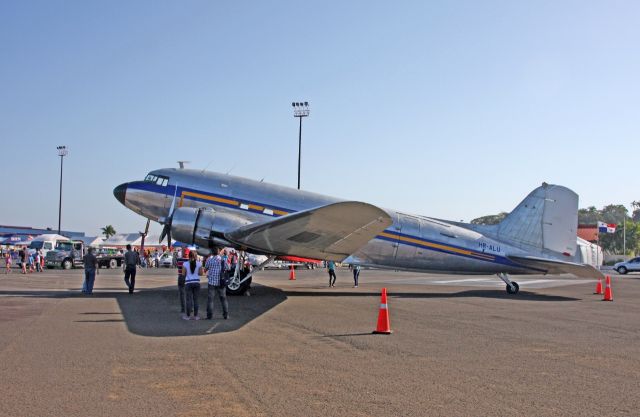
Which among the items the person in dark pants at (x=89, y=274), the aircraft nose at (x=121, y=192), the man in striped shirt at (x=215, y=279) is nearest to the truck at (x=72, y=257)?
the aircraft nose at (x=121, y=192)

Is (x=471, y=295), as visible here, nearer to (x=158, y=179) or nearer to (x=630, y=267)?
(x=158, y=179)

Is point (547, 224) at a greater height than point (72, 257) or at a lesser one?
greater

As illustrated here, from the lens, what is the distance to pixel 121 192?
2022 centimetres

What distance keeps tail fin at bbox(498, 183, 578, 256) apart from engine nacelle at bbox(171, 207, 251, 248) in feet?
35.6

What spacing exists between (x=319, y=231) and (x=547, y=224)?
10471 mm

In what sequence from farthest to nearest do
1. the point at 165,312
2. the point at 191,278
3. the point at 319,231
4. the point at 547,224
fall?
the point at 547,224 → the point at 319,231 → the point at 165,312 → the point at 191,278

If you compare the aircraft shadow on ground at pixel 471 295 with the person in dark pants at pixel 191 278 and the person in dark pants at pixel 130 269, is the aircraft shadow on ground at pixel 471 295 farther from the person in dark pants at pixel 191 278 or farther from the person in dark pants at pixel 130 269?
the person in dark pants at pixel 191 278

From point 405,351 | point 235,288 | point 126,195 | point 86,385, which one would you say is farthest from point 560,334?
point 126,195

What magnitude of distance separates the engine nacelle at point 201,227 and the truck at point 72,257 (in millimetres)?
30375

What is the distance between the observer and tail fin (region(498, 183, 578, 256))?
20891 millimetres

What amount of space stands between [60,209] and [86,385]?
66.1 m

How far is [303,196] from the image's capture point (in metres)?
19.6

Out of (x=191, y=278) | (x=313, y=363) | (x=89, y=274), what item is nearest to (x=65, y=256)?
(x=89, y=274)

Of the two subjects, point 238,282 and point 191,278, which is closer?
point 191,278
